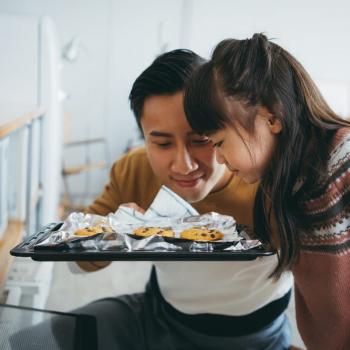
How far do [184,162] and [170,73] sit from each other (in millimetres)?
148

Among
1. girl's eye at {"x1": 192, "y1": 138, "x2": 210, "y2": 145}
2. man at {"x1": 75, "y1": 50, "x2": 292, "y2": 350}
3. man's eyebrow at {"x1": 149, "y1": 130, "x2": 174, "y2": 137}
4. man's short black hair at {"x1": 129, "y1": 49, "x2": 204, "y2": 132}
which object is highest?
man's short black hair at {"x1": 129, "y1": 49, "x2": 204, "y2": 132}

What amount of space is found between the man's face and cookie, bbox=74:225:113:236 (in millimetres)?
158

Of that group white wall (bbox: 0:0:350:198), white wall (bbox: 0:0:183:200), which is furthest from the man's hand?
white wall (bbox: 0:0:183:200)

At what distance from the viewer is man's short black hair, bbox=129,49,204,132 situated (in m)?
0.67

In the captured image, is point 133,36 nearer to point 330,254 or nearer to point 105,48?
point 105,48

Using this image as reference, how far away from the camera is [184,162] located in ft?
2.34

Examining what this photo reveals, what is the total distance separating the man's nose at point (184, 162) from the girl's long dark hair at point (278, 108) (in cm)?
10

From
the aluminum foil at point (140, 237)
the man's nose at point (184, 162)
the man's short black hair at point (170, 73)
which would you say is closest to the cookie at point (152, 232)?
the aluminum foil at point (140, 237)

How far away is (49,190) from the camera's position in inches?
63.1

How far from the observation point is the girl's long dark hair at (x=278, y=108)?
558 millimetres

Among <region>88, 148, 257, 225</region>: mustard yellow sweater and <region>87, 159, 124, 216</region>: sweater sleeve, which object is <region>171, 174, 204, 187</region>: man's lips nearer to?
<region>88, 148, 257, 225</region>: mustard yellow sweater

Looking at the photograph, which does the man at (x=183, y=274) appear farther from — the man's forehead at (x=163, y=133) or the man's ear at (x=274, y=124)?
the man's ear at (x=274, y=124)

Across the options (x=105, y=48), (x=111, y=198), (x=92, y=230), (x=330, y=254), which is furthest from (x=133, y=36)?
(x=330, y=254)

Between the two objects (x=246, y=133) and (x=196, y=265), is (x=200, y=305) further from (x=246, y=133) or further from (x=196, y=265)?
(x=246, y=133)
